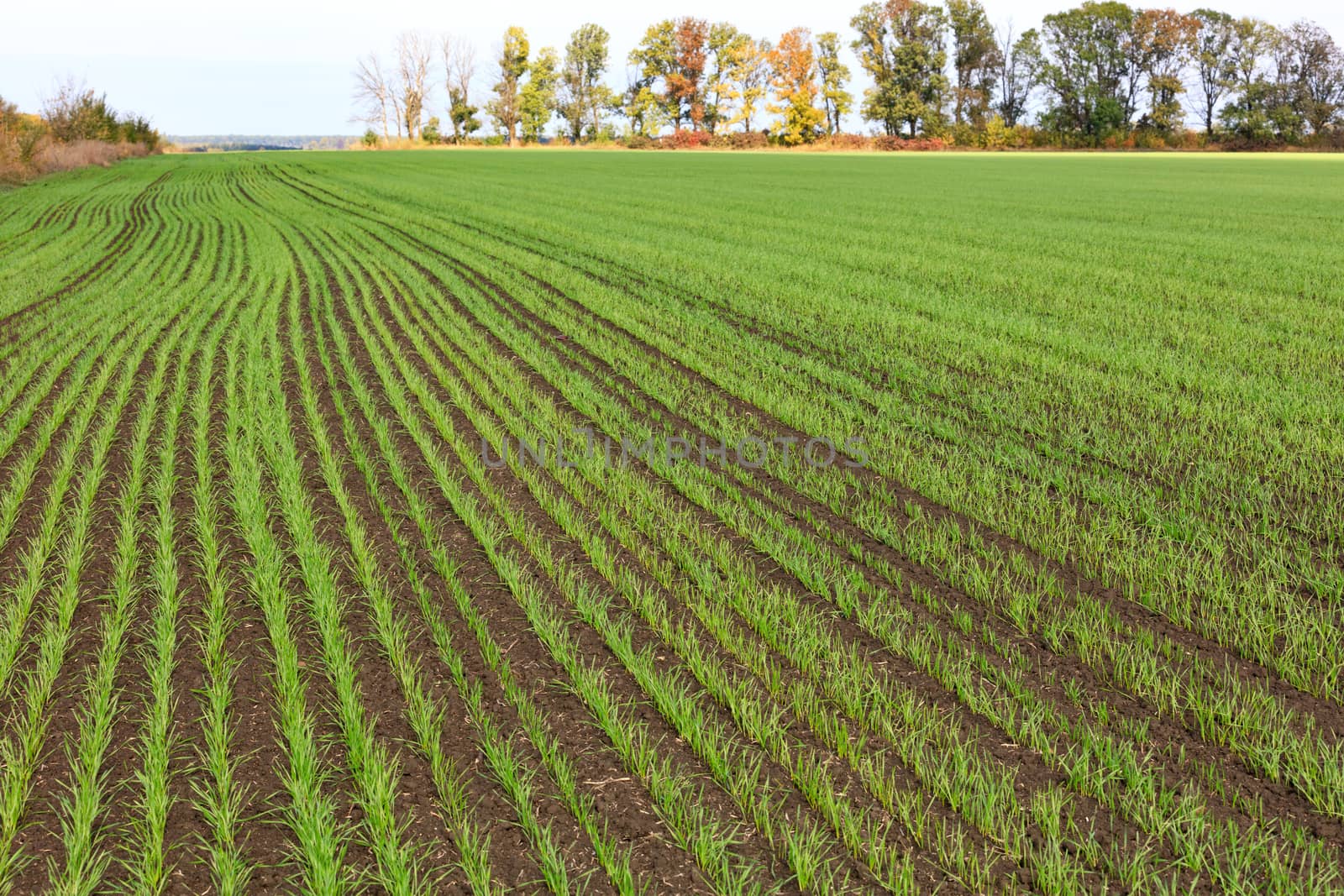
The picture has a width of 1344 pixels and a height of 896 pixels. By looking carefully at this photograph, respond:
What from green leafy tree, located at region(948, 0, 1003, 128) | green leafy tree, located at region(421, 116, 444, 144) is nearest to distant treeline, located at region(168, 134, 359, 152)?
green leafy tree, located at region(421, 116, 444, 144)

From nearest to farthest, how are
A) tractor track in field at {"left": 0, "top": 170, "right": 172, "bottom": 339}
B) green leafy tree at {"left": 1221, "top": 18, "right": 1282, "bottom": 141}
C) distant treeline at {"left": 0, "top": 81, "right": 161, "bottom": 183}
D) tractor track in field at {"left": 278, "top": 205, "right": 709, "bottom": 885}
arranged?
tractor track in field at {"left": 278, "top": 205, "right": 709, "bottom": 885}, tractor track in field at {"left": 0, "top": 170, "right": 172, "bottom": 339}, distant treeline at {"left": 0, "top": 81, "right": 161, "bottom": 183}, green leafy tree at {"left": 1221, "top": 18, "right": 1282, "bottom": 141}

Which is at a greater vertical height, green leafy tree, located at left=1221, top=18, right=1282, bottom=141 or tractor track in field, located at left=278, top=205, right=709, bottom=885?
green leafy tree, located at left=1221, top=18, right=1282, bottom=141

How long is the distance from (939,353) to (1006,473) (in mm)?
3108

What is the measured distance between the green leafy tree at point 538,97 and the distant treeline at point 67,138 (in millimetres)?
30383

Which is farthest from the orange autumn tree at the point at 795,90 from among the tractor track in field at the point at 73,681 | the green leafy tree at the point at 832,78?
the tractor track in field at the point at 73,681

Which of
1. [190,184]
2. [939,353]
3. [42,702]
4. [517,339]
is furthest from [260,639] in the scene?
[190,184]

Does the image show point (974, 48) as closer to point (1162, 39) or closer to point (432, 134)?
point (1162, 39)

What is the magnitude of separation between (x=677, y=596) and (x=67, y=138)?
2099 inches

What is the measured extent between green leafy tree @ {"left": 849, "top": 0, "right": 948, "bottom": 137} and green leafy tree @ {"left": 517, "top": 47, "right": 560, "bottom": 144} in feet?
88.4

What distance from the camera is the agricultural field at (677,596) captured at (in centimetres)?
301

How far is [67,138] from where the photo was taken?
4478cm

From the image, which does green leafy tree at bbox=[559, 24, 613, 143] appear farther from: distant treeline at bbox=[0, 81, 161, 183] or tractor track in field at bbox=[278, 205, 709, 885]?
tractor track in field at bbox=[278, 205, 709, 885]

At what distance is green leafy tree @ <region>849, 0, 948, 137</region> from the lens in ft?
230

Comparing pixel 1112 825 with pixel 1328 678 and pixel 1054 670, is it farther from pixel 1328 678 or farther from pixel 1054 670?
pixel 1328 678
